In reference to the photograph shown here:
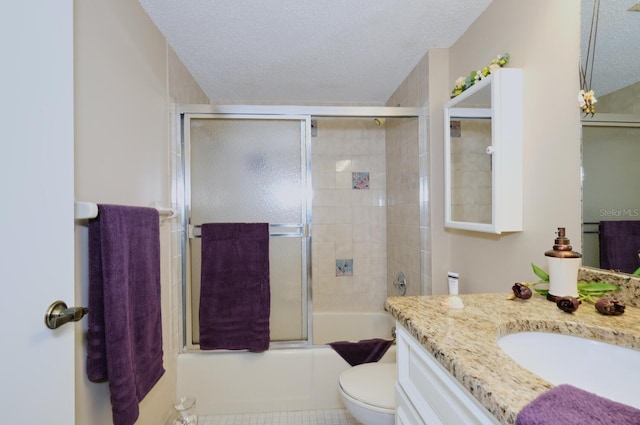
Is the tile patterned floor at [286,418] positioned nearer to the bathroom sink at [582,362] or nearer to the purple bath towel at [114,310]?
the purple bath towel at [114,310]

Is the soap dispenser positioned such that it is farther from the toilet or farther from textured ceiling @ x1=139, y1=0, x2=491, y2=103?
textured ceiling @ x1=139, y1=0, x2=491, y2=103

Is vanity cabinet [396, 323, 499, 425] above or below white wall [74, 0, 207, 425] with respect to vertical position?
below

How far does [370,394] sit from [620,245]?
3.52 feet

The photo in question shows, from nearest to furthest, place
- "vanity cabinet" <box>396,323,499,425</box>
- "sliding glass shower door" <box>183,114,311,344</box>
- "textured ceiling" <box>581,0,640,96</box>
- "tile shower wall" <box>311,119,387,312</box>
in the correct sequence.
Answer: "vanity cabinet" <box>396,323,499,425</box>
"textured ceiling" <box>581,0,640,96</box>
"sliding glass shower door" <box>183,114,311,344</box>
"tile shower wall" <box>311,119,387,312</box>

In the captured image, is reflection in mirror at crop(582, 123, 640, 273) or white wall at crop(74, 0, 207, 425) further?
white wall at crop(74, 0, 207, 425)

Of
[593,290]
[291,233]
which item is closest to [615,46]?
[593,290]

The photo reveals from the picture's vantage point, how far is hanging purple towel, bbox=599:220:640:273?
863 mm

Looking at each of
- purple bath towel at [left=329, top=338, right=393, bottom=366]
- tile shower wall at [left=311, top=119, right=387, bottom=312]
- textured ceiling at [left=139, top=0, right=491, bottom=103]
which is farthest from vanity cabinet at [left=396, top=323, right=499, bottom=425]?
tile shower wall at [left=311, top=119, right=387, bottom=312]

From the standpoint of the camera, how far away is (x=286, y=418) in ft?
5.98

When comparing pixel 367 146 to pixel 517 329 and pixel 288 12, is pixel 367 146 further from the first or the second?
pixel 517 329

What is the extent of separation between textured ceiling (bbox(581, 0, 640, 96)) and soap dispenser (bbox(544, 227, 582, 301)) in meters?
0.47
